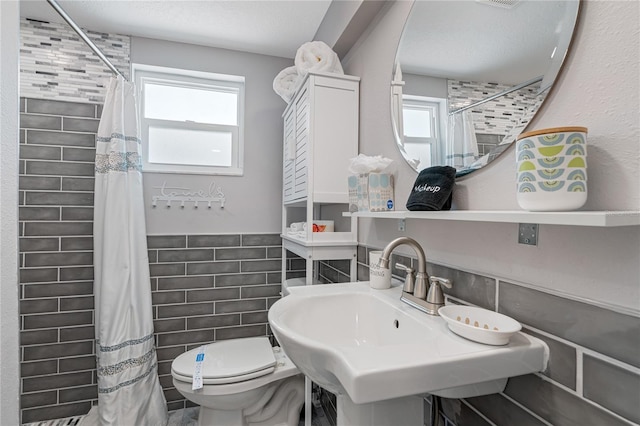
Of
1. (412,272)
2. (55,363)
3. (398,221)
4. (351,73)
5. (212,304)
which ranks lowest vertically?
(55,363)

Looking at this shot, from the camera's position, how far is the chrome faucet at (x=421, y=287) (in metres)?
0.86

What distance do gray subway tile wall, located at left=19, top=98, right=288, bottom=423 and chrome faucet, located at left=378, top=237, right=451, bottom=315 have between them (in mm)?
1538

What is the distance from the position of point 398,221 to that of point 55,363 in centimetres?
220

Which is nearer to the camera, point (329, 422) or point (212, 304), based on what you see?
point (329, 422)

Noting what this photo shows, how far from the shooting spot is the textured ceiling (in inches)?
68.6

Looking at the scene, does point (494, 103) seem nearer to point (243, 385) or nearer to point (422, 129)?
point (422, 129)

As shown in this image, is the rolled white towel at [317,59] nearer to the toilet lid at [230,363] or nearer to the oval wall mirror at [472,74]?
the oval wall mirror at [472,74]

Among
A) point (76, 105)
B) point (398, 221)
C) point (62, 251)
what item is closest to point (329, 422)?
point (398, 221)

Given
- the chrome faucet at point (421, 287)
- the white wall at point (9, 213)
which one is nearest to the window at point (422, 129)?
the chrome faucet at point (421, 287)

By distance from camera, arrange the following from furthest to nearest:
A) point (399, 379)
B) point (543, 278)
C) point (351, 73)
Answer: point (351, 73)
point (543, 278)
point (399, 379)

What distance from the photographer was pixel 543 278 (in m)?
0.67

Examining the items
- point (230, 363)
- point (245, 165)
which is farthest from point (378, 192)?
point (245, 165)

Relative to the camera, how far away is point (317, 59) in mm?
1629

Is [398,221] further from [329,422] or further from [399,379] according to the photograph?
[329,422]
